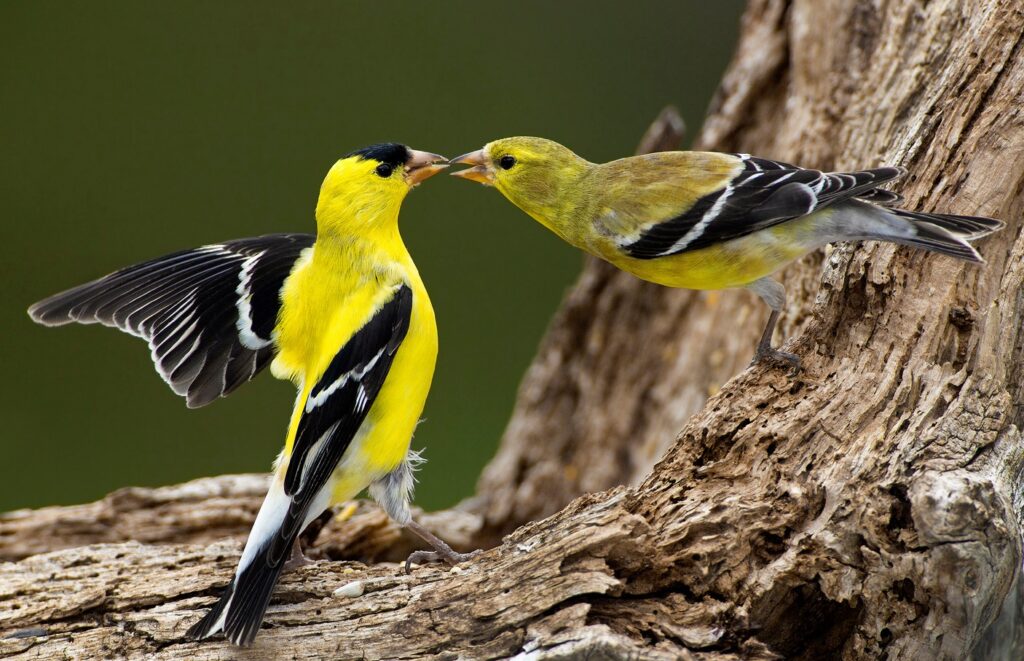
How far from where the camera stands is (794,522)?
1.97 meters

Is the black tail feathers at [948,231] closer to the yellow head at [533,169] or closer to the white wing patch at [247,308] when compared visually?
the yellow head at [533,169]

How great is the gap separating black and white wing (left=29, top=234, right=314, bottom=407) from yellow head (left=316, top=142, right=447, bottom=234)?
294 millimetres

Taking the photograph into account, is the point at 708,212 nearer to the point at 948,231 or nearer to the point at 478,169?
the point at 948,231

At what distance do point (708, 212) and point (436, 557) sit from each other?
1.11 metres

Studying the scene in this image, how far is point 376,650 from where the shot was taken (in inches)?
81.3

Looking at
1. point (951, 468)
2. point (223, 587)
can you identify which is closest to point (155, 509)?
point (223, 587)

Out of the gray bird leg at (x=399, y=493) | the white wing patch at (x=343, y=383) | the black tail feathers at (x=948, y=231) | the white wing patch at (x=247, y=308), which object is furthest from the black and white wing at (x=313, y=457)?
the black tail feathers at (x=948, y=231)

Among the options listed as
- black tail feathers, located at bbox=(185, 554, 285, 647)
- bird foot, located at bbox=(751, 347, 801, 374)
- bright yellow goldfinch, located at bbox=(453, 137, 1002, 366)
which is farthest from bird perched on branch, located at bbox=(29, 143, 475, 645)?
bird foot, located at bbox=(751, 347, 801, 374)

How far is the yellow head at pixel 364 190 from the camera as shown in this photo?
257 centimetres

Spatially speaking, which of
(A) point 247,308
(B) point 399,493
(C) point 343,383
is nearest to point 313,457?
(C) point 343,383

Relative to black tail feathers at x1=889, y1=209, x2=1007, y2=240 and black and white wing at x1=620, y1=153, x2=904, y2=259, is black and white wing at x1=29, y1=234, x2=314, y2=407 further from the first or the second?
black tail feathers at x1=889, y1=209, x2=1007, y2=240

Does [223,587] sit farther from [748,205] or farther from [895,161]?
[895,161]

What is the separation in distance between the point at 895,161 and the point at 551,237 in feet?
15.8

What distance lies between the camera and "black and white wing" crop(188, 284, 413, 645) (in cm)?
216
